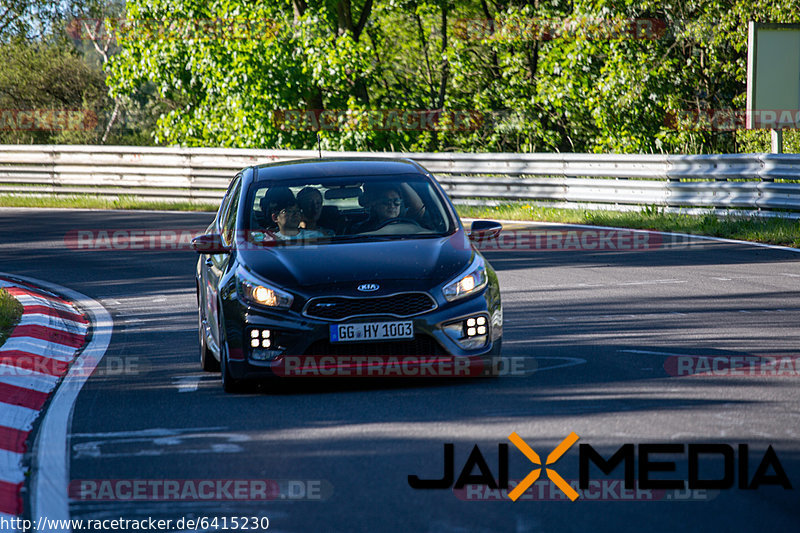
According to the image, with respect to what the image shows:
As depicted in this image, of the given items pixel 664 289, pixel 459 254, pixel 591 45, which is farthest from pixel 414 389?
pixel 591 45

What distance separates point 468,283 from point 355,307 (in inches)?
31.2

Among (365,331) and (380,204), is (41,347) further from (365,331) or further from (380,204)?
(365,331)

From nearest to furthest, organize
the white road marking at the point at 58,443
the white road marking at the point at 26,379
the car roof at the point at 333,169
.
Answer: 1. the white road marking at the point at 58,443
2. the white road marking at the point at 26,379
3. the car roof at the point at 333,169

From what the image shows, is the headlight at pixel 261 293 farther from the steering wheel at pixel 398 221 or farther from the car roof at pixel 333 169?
the car roof at pixel 333 169

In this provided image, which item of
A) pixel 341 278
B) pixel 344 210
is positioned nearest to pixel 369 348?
pixel 341 278

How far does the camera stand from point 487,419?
6.18 meters

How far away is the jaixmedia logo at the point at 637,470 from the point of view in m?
4.89

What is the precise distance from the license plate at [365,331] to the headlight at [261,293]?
36cm

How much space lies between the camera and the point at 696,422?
5.95 m

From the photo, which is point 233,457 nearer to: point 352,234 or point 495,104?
point 352,234

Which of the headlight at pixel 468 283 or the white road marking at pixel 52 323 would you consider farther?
the white road marking at pixel 52 323

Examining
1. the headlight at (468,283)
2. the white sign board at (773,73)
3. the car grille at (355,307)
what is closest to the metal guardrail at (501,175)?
the white sign board at (773,73)

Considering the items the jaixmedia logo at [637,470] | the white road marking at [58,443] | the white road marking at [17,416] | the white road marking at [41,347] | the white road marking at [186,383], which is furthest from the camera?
the white road marking at [41,347]

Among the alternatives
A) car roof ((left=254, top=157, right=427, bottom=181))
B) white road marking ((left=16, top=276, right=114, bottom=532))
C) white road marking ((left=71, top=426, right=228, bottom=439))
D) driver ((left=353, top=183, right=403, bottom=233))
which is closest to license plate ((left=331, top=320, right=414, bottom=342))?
white road marking ((left=71, top=426, right=228, bottom=439))
